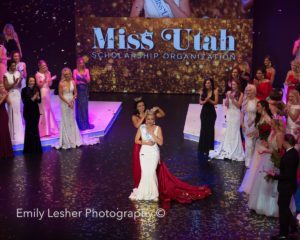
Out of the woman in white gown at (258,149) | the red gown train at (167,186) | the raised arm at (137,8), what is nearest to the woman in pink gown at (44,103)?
the red gown train at (167,186)

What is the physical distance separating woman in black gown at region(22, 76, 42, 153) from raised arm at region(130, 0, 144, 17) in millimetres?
6484

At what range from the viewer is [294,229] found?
681 cm

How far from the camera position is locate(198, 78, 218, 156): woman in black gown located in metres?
9.73

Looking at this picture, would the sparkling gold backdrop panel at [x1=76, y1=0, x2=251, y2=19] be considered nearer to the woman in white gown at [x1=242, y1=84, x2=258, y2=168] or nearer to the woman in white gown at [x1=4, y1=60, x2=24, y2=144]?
the woman in white gown at [x1=4, y1=60, x2=24, y2=144]

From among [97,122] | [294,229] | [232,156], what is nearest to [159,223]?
[294,229]

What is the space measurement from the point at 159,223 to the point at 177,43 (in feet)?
31.1

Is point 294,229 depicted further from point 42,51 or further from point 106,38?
point 42,51

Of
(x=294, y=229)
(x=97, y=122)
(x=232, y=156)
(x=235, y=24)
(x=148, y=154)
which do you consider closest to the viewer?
(x=294, y=229)

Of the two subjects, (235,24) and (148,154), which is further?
(235,24)

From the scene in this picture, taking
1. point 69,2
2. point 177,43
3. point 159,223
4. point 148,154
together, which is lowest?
point 159,223

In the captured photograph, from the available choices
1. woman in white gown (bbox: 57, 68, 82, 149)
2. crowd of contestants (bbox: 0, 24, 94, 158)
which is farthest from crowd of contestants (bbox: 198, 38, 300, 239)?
crowd of contestants (bbox: 0, 24, 94, 158)

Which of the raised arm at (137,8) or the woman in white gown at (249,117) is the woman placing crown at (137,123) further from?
the raised arm at (137,8)

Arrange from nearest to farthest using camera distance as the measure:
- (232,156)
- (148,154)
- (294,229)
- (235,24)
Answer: (294,229)
(148,154)
(232,156)
(235,24)

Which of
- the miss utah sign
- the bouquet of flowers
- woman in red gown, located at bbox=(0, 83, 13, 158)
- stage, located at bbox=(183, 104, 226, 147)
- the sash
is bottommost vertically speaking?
stage, located at bbox=(183, 104, 226, 147)
